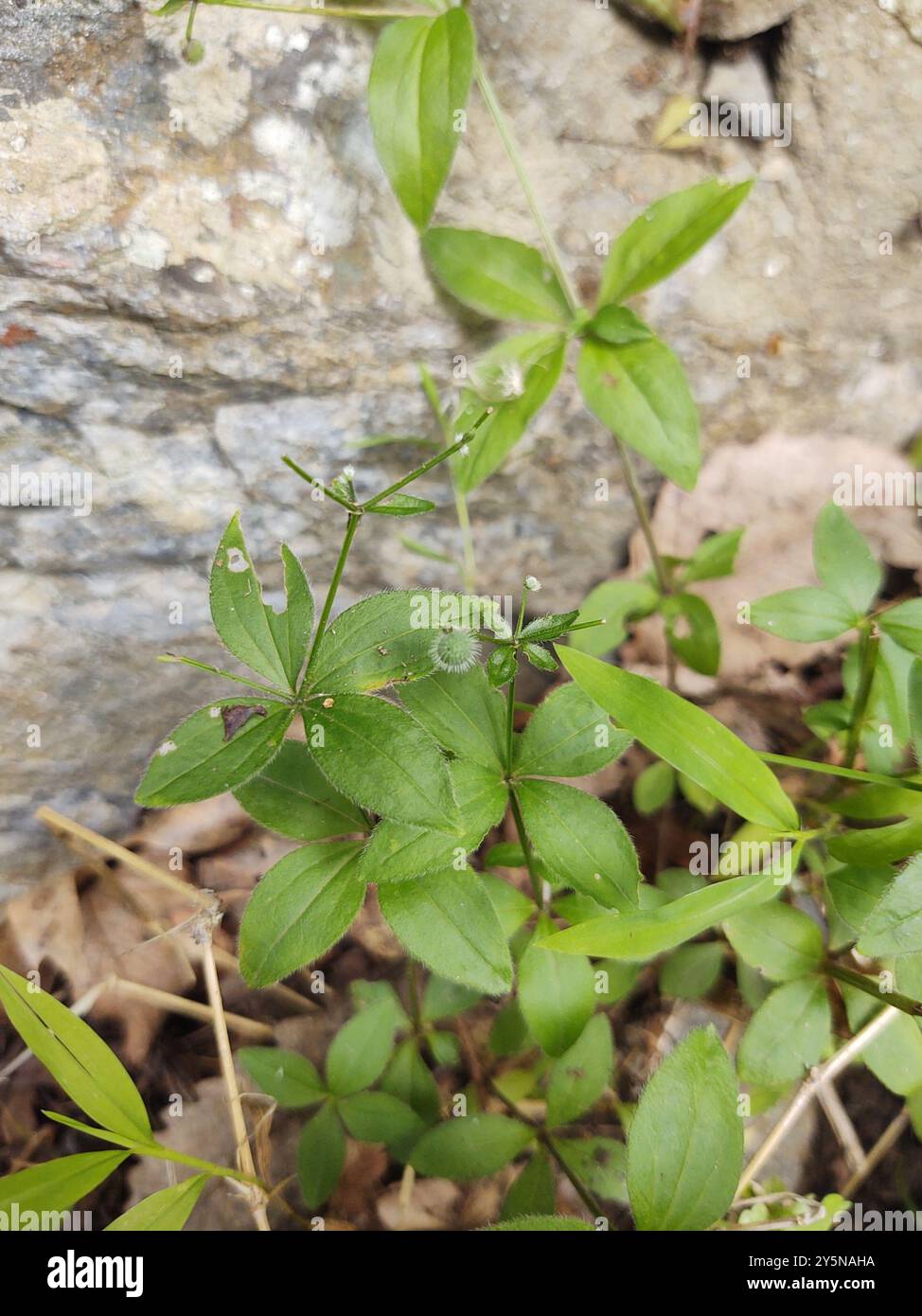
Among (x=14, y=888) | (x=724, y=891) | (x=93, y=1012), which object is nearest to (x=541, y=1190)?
Answer: (x=724, y=891)

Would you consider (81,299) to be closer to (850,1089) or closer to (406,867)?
(406,867)

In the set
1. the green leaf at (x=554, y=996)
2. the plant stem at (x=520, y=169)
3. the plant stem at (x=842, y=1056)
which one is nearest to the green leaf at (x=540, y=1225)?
the green leaf at (x=554, y=996)

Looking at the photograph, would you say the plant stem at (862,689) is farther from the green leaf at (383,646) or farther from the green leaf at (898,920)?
the green leaf at (383,646)

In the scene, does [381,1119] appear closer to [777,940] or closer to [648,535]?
[777,940]

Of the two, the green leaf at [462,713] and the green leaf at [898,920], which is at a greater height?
the green leaf at [462,713]

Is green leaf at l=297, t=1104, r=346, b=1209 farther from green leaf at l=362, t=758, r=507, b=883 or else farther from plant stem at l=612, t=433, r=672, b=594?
plant stem at l=612, t=433, r=672, b=594

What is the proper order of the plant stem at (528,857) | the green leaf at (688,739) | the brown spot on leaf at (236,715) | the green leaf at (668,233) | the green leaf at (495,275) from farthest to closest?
the green leaf at (495,275) → the green leaf at (668,233) → the plant stem at (528,857) → the green leaf at (688,739) → the brown spot on leaf at (236,715)
